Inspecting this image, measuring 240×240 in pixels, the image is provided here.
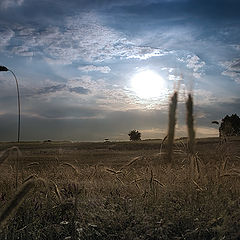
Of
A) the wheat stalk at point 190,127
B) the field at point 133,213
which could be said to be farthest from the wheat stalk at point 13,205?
the wheat stalk at point 190,127

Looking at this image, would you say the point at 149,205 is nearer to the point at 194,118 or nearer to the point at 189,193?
the point at 189,193

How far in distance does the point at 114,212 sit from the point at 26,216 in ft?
2.87

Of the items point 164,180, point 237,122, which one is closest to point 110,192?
point 164,180

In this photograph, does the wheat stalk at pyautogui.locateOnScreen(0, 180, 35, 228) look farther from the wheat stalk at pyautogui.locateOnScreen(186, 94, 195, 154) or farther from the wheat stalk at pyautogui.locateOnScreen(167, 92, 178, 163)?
the wheat stalk at pyautogui.locateOnScreen(186, 94, 195, 154)

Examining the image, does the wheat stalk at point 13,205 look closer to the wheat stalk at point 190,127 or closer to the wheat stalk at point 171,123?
the wheat stalk at point 171,123

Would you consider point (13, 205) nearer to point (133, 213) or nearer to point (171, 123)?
point (171, 123)

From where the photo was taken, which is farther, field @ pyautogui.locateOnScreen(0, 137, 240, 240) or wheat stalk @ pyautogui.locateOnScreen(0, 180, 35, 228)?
field @ pyautogui.locateOnScreen(0, 137, 240, 240)

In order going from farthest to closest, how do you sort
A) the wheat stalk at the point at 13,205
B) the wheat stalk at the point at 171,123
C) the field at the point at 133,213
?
the field at the point at 133,213 → the wheat stalk at the point at 171,123 → the wheat stalk at the point at 13,205

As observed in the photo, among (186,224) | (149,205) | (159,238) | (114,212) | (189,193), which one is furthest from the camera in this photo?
A: (189,193)

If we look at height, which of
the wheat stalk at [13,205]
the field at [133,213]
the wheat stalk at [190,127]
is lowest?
the field at [133,213]

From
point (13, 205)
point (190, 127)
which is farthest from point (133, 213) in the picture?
point (13, 205)

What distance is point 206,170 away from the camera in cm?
540

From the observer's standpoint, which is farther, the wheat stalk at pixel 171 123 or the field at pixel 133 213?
the field at pixel 133 213

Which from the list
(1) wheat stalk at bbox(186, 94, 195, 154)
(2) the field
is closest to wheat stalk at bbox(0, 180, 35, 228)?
(2) the field
